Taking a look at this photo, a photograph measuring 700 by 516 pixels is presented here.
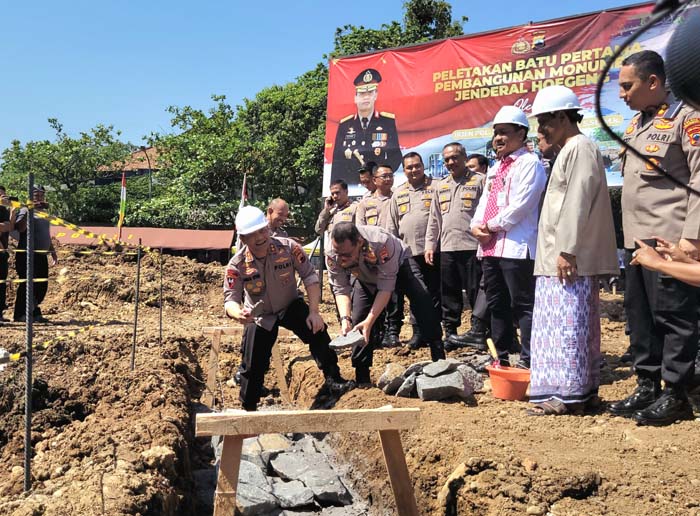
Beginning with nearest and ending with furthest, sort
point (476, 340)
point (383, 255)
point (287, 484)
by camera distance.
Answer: point (287, 484) < point (383, 255) < point (476, 340)

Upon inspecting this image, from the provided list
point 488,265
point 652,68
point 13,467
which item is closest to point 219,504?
point 13,467

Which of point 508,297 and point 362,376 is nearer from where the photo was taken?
point 508,297

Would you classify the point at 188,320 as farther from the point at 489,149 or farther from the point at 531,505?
the point at 531,505

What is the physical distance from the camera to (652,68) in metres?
3.80

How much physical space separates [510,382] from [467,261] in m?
2.01

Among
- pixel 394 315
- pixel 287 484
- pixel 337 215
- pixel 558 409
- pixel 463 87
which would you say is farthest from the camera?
pixel 463 87

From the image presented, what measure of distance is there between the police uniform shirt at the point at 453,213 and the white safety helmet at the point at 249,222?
92.4 inches

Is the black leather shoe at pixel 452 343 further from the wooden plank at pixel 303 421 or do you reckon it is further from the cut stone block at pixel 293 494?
the wooden plank at pixel 303 421

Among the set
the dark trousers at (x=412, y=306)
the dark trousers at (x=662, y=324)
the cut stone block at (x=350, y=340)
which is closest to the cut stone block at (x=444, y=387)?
the cut stone block at (x=350, y=340)

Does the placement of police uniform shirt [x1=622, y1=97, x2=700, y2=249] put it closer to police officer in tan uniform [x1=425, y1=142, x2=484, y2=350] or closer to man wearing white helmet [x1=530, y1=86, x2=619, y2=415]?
man wearing white helmet [x1=530, y1=86, x2=619, y2=415]

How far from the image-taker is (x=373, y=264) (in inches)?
207

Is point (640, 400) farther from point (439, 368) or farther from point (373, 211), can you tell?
point (373, 211)

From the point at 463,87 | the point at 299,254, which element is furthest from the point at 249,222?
the point at 463,87

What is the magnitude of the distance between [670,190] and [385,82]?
6.72 meters
